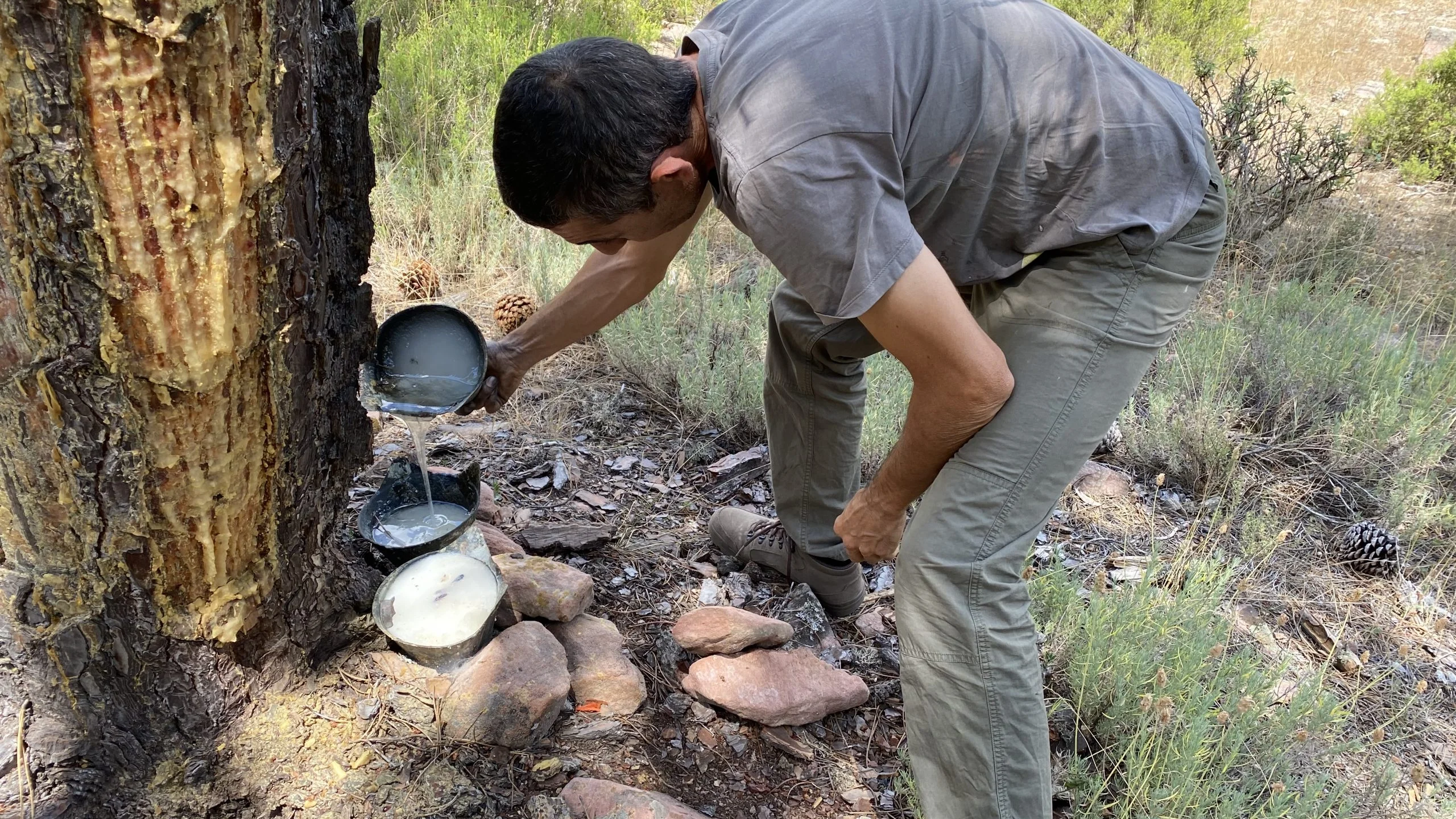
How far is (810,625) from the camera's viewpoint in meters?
2.58

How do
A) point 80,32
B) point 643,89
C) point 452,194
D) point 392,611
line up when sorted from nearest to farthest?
point 80,32, point 643,89, point 392,611, point 452,194

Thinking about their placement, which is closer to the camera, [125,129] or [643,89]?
[125,129]

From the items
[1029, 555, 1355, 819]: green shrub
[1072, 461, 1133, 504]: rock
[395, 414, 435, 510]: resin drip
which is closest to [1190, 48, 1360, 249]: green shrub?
[1072, 461, 1133, 504]: rock

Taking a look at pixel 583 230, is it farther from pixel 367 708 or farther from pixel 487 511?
pixel 487 511

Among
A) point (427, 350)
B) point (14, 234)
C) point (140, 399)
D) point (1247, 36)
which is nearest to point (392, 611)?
point (427, 350)

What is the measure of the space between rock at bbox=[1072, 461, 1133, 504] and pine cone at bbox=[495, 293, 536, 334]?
7.70 ft

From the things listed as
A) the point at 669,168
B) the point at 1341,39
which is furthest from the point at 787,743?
the point at 1341,39

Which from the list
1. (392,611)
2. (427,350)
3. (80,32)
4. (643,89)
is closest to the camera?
(80,32)

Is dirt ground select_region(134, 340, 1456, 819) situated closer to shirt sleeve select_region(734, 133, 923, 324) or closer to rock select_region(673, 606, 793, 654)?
rock select_region(673, 606, 793, 654)

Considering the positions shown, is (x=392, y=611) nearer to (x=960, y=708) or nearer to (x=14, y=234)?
(x=14, y=234)

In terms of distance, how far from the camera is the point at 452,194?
170 inches

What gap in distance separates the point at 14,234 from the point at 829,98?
1220 millimetres

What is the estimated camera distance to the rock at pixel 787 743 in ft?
7.21

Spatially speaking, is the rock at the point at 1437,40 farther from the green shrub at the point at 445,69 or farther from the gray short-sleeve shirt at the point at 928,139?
the gray short-sleeve shirt at the point at 928,139
